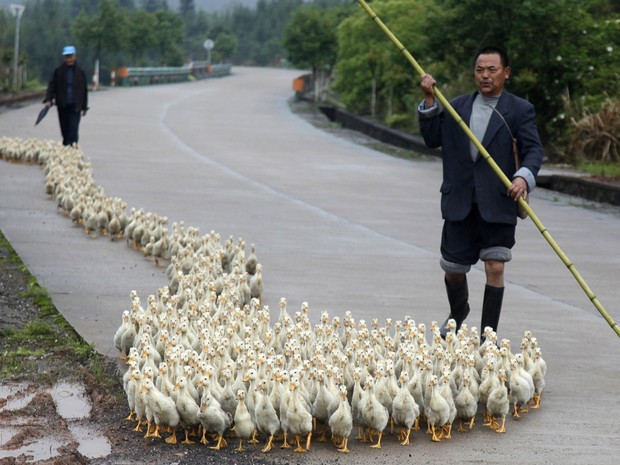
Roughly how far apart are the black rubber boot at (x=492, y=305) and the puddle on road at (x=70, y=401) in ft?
8.57

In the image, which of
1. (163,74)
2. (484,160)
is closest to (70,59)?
(484,160)

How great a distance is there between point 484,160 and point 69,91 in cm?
1405

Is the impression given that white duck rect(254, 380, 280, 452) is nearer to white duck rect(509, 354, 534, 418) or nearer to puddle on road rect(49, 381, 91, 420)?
puddle on road rect(49, 381, 91, 420)

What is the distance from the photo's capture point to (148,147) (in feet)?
82.5

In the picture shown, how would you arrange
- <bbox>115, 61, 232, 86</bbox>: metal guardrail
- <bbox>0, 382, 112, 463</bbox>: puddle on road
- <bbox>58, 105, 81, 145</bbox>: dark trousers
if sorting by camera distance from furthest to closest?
1. <bbox>115, 61, 232, 86</bbox>: metal guardrail
2. <bbox>58, 105, 81, 145</bbox>: dark trousers
3. <bbox>0, 382, 112, 463</bbox>: puddle on road

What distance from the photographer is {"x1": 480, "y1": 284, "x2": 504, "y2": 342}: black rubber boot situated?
8.25 meters

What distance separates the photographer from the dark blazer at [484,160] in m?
8.04

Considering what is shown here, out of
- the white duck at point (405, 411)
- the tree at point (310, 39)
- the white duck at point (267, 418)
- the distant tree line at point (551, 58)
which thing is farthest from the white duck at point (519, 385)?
the tree at point (310, 39)

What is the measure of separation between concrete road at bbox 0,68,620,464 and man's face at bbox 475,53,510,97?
1.91m

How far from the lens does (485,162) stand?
8.07 m

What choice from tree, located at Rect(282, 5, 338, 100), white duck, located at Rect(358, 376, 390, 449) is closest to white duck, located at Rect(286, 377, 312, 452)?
Result: white duck, located at Rect(358, 376, 390, 449)

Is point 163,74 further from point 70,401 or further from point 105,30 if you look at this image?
point 70,401

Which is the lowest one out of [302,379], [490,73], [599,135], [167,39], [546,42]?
[167,39]

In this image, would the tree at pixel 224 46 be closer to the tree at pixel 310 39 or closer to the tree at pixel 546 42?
the tree at pixel 310 39
